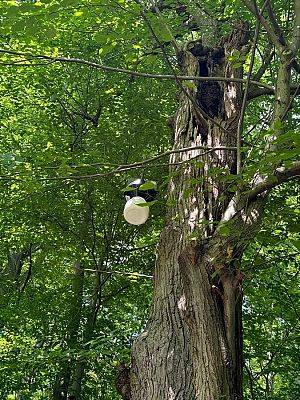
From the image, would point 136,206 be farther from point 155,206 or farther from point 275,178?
point 155,206

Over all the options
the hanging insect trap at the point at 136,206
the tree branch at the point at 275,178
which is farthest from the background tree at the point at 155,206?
the hanging insect trap at the point at 136,206

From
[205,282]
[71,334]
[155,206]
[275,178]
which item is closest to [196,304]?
[205,282]

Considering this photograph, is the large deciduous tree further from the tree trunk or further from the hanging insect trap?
the hanging insect trap

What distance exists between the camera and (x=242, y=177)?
2.54 meters

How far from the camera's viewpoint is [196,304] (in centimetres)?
264

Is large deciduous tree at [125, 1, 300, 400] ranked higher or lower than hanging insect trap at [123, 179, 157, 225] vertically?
lower

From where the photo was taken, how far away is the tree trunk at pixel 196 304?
8.22 ft

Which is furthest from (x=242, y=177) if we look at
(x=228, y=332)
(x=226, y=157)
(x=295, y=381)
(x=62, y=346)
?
(x=295, y=381)

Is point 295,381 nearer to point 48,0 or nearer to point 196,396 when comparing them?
point 196,396

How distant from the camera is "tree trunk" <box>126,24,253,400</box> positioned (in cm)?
251

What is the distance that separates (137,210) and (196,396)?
1.26 m

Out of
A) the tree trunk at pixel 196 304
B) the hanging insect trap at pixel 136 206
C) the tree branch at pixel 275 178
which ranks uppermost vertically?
the hanging insect trap at pixel 136 206

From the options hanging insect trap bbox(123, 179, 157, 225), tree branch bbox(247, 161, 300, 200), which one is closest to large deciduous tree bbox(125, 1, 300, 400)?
tree branch bbox(247, 161, 300, 200)

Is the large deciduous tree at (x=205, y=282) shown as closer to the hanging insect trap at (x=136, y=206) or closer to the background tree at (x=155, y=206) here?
the background tree at (x=155, y=206)
